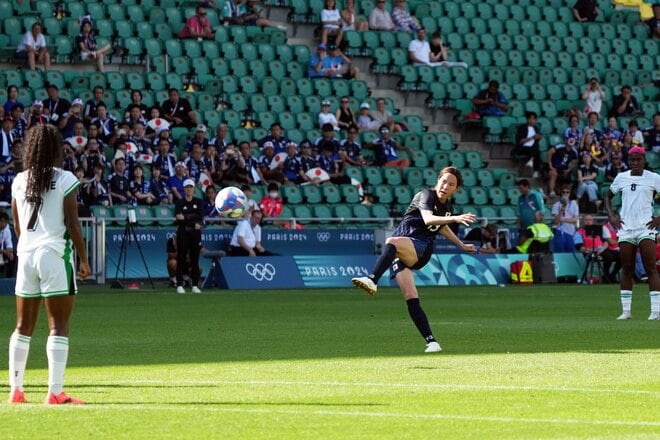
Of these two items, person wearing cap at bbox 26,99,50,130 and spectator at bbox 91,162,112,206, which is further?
spectator at bbox 91,162,112,206

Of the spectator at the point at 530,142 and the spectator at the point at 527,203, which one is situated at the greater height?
the spectator at the point at 530,142

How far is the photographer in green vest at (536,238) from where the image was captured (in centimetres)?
3309

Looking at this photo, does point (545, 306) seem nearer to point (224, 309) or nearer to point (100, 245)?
point (224, 309)

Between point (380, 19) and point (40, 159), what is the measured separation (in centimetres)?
3109

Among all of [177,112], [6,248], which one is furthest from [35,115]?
[177,112]

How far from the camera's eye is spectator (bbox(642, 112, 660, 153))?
3947cm

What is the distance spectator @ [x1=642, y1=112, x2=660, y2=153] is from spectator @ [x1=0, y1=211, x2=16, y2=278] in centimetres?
1913

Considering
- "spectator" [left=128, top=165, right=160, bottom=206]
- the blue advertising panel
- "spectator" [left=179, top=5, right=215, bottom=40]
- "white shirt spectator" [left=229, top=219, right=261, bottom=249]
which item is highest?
"spectator" [left=179, top=5, right=215, bottom=40]

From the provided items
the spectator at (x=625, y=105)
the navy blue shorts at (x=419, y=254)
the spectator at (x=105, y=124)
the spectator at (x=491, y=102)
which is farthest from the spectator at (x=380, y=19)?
the navy blue shorts at (x=419, y=254)

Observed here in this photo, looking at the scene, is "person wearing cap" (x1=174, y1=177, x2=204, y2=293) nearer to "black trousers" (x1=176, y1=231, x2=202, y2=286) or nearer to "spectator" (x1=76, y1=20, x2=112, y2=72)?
"black trousers" (x1=176, y1=231, x2=202, y2=286)

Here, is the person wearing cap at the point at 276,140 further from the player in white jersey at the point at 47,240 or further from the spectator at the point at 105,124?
the player in white jersey at the point at 47,240

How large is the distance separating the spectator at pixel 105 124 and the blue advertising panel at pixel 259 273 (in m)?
3.96

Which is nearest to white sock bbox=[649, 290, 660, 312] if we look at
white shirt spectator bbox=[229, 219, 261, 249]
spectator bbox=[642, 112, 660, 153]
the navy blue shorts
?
the navy blue shorts

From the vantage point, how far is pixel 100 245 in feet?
97.7
